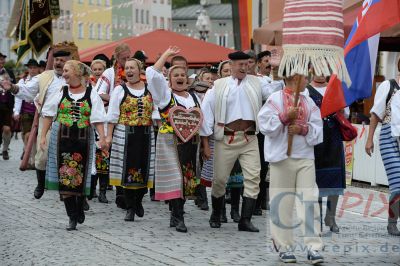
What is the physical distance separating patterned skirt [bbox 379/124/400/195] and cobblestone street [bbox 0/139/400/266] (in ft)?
1.83

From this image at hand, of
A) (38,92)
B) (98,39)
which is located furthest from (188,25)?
(38,92)

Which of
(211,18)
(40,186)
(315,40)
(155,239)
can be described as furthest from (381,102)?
(211,18)

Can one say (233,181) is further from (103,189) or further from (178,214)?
(103,189)

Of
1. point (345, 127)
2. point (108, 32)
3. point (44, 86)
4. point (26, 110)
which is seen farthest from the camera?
point (108, 32)

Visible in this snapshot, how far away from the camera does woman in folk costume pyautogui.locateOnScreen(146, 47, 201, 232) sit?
1209 cm

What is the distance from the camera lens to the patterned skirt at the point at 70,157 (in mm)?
12078

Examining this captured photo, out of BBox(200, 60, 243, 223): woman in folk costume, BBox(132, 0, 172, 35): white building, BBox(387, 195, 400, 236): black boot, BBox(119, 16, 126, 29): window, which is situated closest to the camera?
BBox(387, 195, 400, 236): black boot

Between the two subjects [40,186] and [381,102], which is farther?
[40,186]

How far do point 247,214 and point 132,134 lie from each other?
1.67 meters

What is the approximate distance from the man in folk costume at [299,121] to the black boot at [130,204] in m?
3.05

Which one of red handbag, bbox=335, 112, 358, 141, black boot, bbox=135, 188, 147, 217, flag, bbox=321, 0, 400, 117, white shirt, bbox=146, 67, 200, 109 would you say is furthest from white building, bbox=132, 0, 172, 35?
flag, bbox=321, 0, 400, 117

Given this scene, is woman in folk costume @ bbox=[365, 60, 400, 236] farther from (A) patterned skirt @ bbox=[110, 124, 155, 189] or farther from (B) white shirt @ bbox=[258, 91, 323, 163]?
(A) patterned skirt @ bbox=[110, 124, 155, 189]

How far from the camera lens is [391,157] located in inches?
446

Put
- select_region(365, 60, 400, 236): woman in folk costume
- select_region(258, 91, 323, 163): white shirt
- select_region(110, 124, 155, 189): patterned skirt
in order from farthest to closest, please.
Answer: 1. select_region(110, 124, 155, 189): patterned skirt
2. select_region(365, 60, 400, 236): woman in folk costume
3. select_region(258, 91, 323, 163): white shirt
